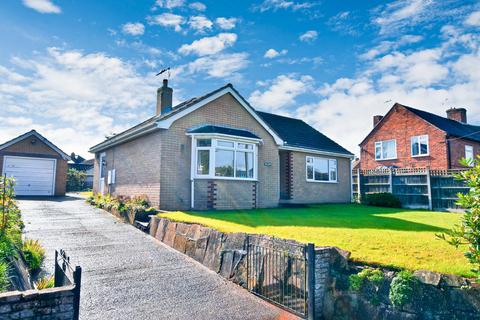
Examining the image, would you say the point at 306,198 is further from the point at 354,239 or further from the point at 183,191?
the point at 354,239

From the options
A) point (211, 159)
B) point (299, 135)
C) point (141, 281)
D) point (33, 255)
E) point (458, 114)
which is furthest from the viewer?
point (458, 114)

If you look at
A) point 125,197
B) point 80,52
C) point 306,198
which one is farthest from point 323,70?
point 125,197

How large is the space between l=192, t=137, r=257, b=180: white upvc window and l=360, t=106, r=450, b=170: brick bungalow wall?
17708 mm

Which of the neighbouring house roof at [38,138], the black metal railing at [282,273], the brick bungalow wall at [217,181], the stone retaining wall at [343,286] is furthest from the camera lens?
the neighbouring house roof at [38,138]

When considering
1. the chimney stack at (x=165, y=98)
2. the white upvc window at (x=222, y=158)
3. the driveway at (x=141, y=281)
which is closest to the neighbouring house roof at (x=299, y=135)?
the white upvc window at (x=222, y=158)

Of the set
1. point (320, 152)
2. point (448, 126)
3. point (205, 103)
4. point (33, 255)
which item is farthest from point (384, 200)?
point (33, 255)

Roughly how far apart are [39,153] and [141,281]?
21.9 metres

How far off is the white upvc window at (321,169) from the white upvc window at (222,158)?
5609 mm

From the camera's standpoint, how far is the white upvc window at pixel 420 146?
25.3 metres

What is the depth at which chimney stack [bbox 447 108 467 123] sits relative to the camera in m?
30.4

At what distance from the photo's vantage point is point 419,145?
2580 cm

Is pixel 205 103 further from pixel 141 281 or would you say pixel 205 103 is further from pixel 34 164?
pixel 34 164

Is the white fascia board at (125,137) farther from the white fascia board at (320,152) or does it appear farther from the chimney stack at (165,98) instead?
the white fascia board at (320,152)

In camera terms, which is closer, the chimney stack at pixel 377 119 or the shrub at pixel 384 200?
the shrub at pixel 384 200
